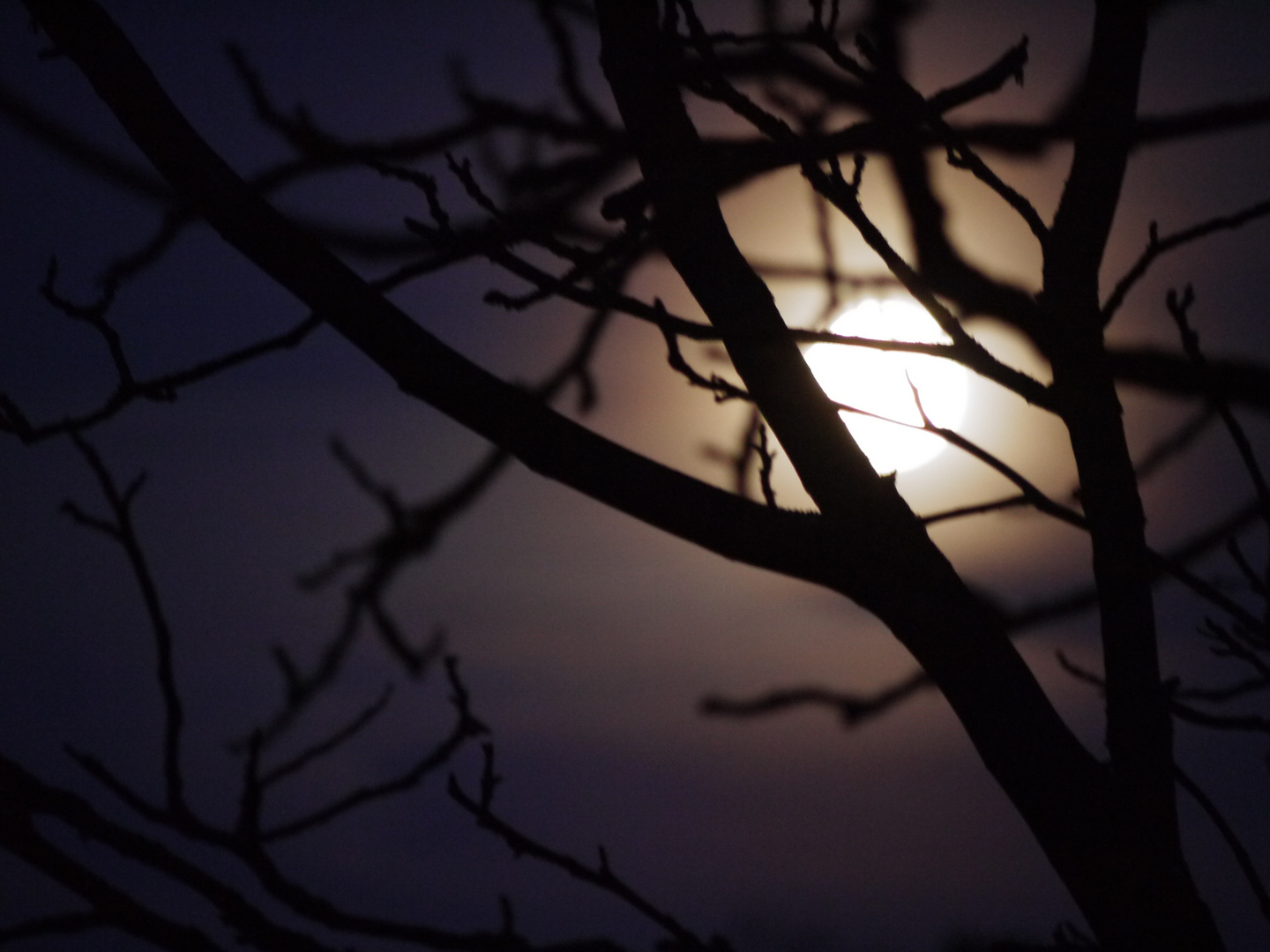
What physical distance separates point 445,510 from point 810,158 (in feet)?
3.11

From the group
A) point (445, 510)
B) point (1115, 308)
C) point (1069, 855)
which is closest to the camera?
point (1069, 855)

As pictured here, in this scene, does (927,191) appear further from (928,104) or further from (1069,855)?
(1069,855)

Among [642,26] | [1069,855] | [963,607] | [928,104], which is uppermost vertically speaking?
[642,26]

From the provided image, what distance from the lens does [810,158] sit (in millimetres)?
1444

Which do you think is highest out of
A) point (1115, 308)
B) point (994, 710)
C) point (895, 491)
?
point (1115, 308)

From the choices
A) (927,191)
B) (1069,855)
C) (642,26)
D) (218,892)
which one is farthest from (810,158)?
(218,892)

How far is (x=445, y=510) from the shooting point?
209 centimetres

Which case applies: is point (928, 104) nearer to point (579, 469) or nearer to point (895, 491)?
point (895, 491)

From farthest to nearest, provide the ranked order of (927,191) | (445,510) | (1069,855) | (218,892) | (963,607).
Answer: (445,510) → (927,191) → (963,607) → (1069,855) → (218,892)

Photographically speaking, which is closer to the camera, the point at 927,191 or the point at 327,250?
the point at 327,250

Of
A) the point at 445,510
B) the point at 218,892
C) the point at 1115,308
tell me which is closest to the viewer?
the point at 218,892

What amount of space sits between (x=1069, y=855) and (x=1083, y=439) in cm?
50

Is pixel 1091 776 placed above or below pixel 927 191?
below

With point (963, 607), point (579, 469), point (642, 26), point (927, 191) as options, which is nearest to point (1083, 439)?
point (963, 607)
